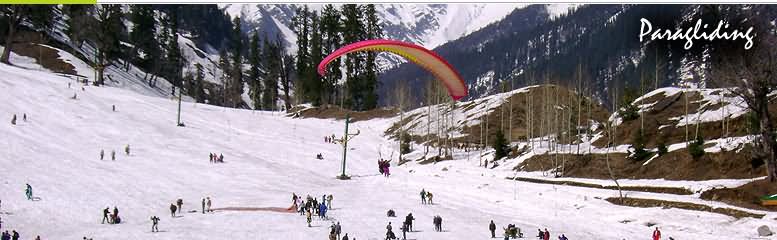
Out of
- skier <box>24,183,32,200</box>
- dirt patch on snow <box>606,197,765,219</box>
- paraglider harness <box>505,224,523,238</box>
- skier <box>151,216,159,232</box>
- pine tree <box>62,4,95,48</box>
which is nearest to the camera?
skier <box>151,216,159,232</box>

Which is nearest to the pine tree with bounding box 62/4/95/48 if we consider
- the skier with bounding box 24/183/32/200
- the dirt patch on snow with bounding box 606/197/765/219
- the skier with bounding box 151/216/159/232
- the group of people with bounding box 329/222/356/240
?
the skier with bounding box 24/183/32/200

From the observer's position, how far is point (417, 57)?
4256cm

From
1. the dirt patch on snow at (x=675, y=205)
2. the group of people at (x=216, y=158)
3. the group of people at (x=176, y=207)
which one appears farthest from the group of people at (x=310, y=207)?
the dirt patch on snow at (x=675, y=205)

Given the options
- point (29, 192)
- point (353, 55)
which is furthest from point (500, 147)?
point (353, 55)

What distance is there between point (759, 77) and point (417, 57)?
65.4 feet

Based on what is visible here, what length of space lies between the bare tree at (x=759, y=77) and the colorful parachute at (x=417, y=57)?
15968mm

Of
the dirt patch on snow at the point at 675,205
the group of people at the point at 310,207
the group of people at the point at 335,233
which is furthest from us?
the group of people at the point at 310,207

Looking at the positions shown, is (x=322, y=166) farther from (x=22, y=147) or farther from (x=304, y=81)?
(x=304, y=81)

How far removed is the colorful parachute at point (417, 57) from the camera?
131 ft

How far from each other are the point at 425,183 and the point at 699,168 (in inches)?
686

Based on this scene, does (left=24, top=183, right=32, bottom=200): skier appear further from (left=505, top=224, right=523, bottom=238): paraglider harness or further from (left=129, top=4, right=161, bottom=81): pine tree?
(left=129, top=4, right=161, bottom=81): pine tree

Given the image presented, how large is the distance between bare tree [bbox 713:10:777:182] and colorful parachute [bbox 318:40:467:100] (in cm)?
1597

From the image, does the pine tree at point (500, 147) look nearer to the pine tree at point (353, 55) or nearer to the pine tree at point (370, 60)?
the pine tree at point (370, 60)

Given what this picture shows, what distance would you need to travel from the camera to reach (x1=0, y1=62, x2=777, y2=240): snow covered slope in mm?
28250
